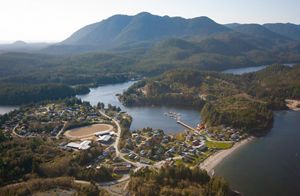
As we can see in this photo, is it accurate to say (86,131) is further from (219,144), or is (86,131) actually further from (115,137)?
(219,144)

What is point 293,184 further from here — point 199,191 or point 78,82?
point 78,82

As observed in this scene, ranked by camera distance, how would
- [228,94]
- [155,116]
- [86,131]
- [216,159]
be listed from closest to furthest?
[216,159], [86,131], [155,116], [228,94]

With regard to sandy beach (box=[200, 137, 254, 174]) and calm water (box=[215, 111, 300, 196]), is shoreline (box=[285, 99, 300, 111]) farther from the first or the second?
sandy beach (box=[200, 137, 254, 174])

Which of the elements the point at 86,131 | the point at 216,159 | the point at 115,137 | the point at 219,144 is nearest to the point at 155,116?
the point at 86,131

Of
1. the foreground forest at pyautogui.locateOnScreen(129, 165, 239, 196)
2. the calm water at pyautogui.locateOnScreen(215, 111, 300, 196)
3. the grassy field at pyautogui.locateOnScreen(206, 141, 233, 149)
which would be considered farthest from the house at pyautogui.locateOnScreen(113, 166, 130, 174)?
the grassy field at pyautogui.locateOnScreen(206, 141, 233, 149)

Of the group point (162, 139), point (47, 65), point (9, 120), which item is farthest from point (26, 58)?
point (162, 139)
